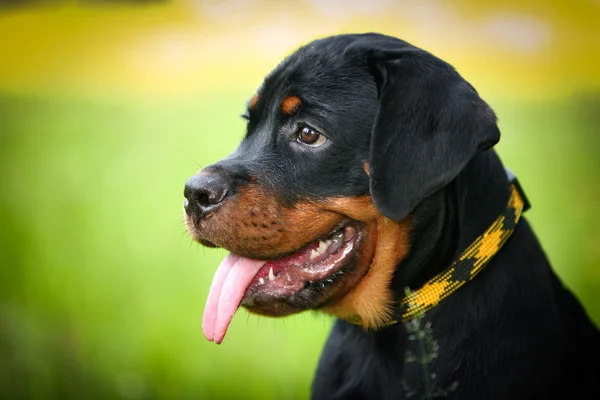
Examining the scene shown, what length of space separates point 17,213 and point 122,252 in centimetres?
120

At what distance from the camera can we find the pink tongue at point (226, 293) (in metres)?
2.64

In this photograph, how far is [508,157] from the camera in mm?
7293

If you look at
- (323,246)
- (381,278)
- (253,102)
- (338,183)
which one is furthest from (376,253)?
(253,102)

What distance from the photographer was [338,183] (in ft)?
8.96

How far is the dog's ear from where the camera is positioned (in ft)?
8.15

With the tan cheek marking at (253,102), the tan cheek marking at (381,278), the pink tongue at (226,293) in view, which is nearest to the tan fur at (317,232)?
the tan cheek marking at (381,278)

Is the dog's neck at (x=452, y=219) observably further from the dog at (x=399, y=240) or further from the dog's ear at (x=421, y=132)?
the dog's ear at (x=421, y=132)

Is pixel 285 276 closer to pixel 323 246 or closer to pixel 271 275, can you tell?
pixel 271 275

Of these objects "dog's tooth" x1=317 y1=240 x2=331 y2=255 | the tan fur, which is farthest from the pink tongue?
"dog's tooth" x1=317 y1=240 x2=331 y2=255

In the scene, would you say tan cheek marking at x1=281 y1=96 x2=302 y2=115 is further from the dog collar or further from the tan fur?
the dog collar

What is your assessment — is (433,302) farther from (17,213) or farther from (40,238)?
(17,213)

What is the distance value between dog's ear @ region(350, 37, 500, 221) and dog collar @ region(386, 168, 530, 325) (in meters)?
0.31

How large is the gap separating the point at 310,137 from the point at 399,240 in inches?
23.0

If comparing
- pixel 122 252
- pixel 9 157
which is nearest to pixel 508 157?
pixel 122 252
